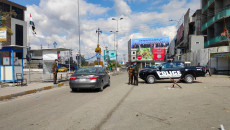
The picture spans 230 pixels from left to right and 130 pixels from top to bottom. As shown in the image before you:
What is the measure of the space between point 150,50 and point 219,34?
49741 millimetres

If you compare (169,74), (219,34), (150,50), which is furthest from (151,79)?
(150,50)

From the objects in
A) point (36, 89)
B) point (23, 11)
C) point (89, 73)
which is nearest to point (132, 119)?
point (89, 73)

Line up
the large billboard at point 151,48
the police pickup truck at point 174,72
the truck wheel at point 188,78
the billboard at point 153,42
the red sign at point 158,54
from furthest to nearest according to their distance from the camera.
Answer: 1. the billboard at point 153,42
2. the large billboard at point 151,48
3. the red sign at point 158,54
4. the truck wheel at point 188,78
5. the police pickup truck at point 174,72

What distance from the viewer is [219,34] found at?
104 feet

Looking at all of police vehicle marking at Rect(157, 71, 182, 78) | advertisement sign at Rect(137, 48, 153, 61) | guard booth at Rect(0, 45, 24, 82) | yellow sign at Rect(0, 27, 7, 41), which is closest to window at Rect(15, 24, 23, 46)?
advertisement sign at Rect(137, 48, 153, 61)

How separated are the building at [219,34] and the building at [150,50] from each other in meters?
40.7

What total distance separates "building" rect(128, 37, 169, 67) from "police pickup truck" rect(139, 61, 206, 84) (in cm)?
6208

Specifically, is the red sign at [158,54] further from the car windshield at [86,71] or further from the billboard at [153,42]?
the car windshield at [86,71]

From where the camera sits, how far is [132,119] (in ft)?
16.5

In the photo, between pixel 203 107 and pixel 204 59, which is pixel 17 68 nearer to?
pixel 203 107

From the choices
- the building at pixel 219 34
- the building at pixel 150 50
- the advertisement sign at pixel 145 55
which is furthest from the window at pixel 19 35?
the building at pixel 219 34

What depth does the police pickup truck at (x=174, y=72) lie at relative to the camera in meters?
14.6

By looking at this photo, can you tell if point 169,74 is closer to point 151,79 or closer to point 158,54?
point 151,79

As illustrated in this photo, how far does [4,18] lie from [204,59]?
1034 inches
